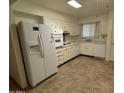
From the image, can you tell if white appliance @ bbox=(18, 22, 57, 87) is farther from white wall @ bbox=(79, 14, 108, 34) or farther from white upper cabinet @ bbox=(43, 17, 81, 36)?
white wall @ bbox=(79, 14, 108, 34)

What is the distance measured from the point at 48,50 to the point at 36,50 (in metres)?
0.44

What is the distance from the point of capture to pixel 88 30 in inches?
223

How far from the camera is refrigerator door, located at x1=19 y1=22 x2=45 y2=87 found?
2105 millimetres

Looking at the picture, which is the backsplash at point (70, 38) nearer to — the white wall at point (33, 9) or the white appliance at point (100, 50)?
the white wall at point (33, 9)

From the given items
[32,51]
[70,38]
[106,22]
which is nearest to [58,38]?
[32,51]

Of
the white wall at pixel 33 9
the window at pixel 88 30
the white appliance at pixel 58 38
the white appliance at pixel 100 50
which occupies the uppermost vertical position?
the white wall at pixel 33 9

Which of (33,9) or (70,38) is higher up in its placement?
(33,9)

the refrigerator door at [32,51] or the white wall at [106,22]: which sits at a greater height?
the white wall at [106,22]

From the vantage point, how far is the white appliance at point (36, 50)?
2123mm

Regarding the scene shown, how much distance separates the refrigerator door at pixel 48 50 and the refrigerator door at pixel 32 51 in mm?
169

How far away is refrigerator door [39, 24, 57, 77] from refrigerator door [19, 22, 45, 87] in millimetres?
169

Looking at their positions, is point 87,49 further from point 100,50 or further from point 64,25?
point 64,25

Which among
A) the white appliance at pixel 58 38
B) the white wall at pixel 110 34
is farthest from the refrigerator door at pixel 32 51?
the white wall at pixel 110 34
